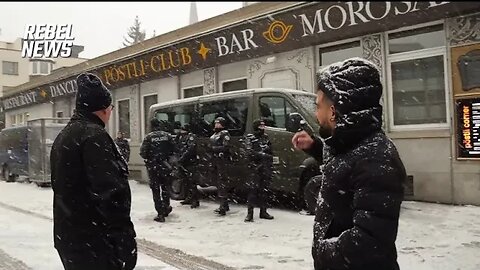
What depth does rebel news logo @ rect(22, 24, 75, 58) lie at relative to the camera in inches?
119

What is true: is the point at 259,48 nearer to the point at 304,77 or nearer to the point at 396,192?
the point at 304,77

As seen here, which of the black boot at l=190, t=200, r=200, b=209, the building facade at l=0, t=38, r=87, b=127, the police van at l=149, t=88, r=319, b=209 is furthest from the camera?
the black boot at l=190, t=200, r=200, b=209

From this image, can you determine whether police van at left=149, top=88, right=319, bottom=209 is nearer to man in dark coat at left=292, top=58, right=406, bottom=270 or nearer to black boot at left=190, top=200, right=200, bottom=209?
black boot at left=190, top=200, right=200, bottom=209

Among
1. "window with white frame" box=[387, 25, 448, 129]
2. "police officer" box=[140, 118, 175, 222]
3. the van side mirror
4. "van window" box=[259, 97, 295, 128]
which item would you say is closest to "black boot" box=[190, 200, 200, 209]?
"police officer" box=[140, 118, 175, 222]

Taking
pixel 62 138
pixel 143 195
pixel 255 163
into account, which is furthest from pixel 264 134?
pixel 62 138

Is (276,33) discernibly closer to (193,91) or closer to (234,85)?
(234,85)

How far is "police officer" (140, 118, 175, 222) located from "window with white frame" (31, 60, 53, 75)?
162 inches

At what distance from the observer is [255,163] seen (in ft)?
26.9

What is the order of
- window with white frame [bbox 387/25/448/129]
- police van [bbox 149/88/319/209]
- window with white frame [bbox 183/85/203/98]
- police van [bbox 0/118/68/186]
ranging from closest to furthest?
police van [bbox 0/118/68/186] → police van [bbox 149/88/319/209] → window with white frame [bbox 387/25/448/129] → window with white frame [bbox 183/85/203/98]

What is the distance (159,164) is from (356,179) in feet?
22.4

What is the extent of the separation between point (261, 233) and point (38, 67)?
4.20 metres

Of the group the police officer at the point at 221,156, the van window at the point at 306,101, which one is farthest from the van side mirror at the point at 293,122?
the police officer at the point at 221,156

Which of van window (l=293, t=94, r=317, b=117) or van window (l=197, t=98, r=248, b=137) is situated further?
van window (l=197, t=98, r=248, b=137)

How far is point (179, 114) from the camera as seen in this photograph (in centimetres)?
1027
